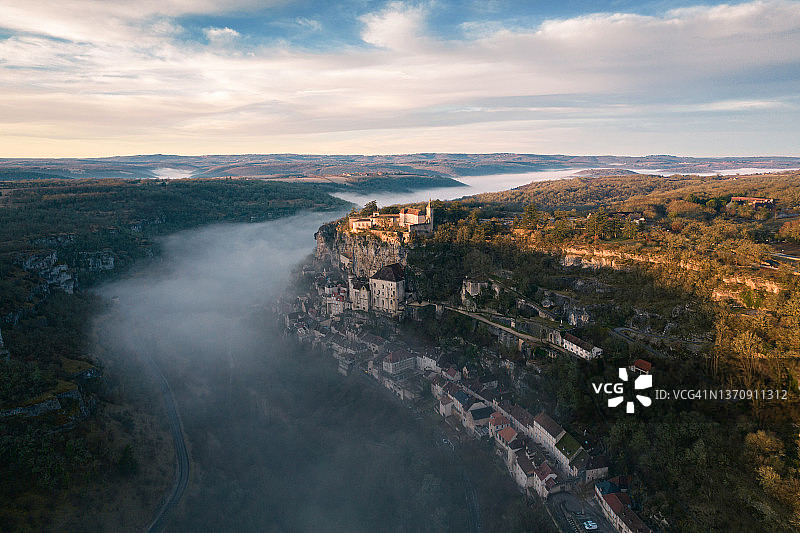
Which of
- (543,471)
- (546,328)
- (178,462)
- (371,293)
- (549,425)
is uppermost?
(546,328)

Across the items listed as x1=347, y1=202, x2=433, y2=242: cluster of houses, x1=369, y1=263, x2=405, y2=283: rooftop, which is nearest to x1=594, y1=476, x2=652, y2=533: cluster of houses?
x1=369, y1=263, x2=405, y2=283: rooftop

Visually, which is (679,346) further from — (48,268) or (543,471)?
(48,268)

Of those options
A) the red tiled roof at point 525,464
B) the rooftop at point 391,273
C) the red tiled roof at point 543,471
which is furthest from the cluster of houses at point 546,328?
the red tiled roof at point 543,471

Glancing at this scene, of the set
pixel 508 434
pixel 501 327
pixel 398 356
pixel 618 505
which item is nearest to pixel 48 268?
pixel 398 356

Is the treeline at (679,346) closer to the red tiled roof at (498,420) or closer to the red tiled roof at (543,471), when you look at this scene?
the red tiled roof at (498,420)

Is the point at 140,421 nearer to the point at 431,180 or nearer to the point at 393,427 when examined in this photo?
the point at 393,427

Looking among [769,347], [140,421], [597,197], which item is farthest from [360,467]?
[597,197]
